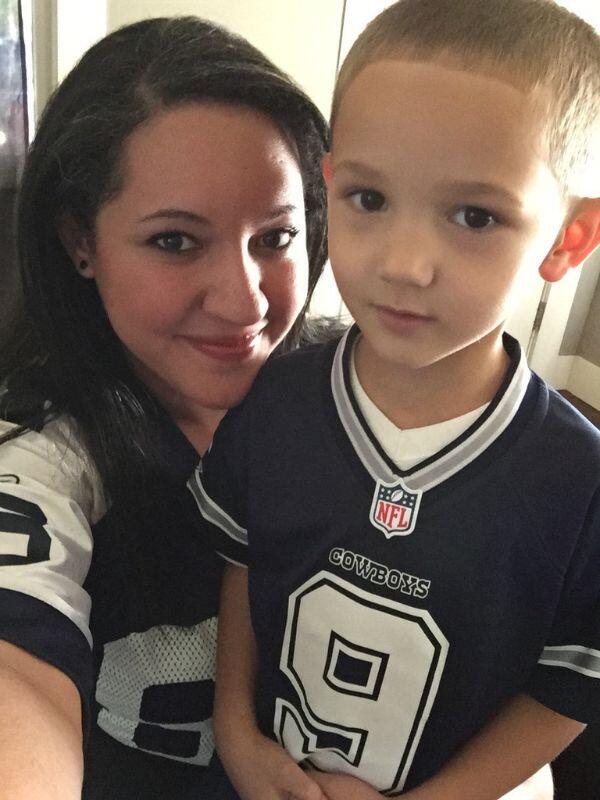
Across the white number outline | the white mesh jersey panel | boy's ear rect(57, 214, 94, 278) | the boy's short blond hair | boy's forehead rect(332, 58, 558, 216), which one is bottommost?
the white mesh jersey panel

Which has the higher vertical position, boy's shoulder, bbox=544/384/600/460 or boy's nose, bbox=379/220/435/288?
boy's nose, bbox=379/220/435/288

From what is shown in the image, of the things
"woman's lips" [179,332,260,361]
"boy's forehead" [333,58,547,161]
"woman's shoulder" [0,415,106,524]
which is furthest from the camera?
"woman's lips" [179,332,260,361]

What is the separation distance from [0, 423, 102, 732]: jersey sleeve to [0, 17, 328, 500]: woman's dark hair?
0.03m

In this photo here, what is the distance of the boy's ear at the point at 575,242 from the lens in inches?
22.6

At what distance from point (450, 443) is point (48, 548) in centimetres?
38

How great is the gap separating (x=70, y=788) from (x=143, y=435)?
41 cm

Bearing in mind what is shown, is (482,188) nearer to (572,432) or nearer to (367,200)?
(367,200)

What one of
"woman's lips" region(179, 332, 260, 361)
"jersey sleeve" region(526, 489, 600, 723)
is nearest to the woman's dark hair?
"woman's lips" region(179, 332, 260, 361)

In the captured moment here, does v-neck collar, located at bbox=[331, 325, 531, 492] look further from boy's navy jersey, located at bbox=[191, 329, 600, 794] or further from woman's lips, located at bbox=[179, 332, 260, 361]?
woman's lips, located at bbox=[179, 332, 260, 361]

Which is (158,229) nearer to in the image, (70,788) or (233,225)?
(233,225)

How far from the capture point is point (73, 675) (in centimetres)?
62

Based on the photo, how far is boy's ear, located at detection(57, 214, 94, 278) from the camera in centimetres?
88

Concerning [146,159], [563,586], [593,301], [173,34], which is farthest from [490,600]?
[593,301]

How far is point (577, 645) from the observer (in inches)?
25.2
